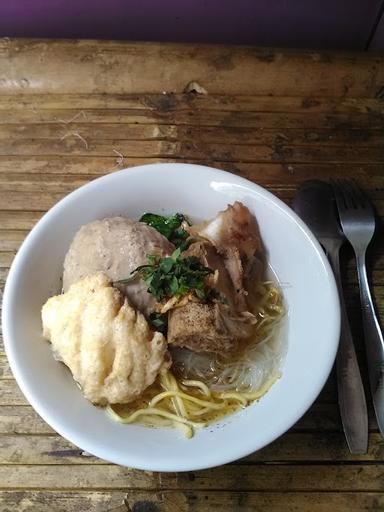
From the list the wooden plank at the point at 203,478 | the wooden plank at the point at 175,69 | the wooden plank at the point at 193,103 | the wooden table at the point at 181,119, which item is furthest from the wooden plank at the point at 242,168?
the wooden plank at the point at 203,478

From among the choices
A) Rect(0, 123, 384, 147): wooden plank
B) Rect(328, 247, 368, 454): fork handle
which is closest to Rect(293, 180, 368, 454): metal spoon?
Rect(328, 247, 368, 454): fork handle

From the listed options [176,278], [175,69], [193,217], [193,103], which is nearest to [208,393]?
[176,278]

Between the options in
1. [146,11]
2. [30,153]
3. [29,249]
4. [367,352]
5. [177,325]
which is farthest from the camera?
[146,11]

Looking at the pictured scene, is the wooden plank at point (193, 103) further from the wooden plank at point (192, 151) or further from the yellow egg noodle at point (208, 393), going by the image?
the yellow egg noodle at point (208, 393)

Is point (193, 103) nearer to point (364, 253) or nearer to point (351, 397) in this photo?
point (364, 253)

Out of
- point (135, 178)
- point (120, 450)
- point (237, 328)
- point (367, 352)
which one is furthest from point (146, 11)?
point (120, 450)

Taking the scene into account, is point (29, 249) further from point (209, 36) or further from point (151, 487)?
point (209, 36)
